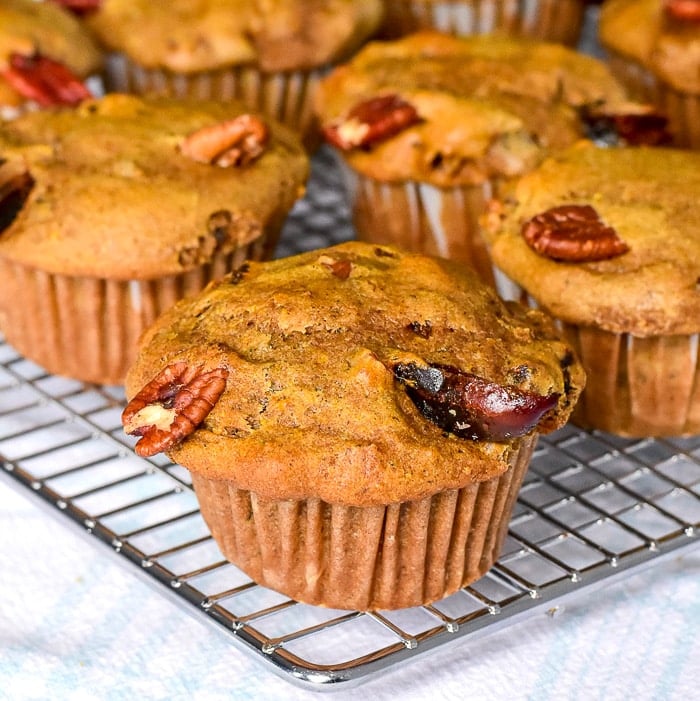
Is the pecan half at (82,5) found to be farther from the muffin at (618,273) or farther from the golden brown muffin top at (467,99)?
the muffin at (618,273)

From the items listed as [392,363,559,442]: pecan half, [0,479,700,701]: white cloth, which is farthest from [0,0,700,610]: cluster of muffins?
[0,479,700,701]: white cloth

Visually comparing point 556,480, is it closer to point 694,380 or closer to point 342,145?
point 694,380

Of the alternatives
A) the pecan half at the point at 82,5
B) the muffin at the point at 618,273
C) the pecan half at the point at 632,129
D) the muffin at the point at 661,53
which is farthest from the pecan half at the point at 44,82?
the muffin at the point at 661,53

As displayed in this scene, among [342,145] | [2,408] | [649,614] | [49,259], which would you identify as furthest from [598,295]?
[2,408]

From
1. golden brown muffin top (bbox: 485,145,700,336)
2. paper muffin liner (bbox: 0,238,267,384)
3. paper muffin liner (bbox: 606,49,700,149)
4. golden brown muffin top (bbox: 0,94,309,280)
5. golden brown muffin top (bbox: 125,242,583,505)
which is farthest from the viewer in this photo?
paper muffin liner (bbox: 606,49,700,149)

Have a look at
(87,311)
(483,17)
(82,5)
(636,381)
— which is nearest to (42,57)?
(82,5)

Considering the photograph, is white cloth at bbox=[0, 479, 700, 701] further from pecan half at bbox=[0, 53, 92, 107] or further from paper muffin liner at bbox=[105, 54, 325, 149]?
paper muffin liner at bbox=[105, 54, 325, 149]
